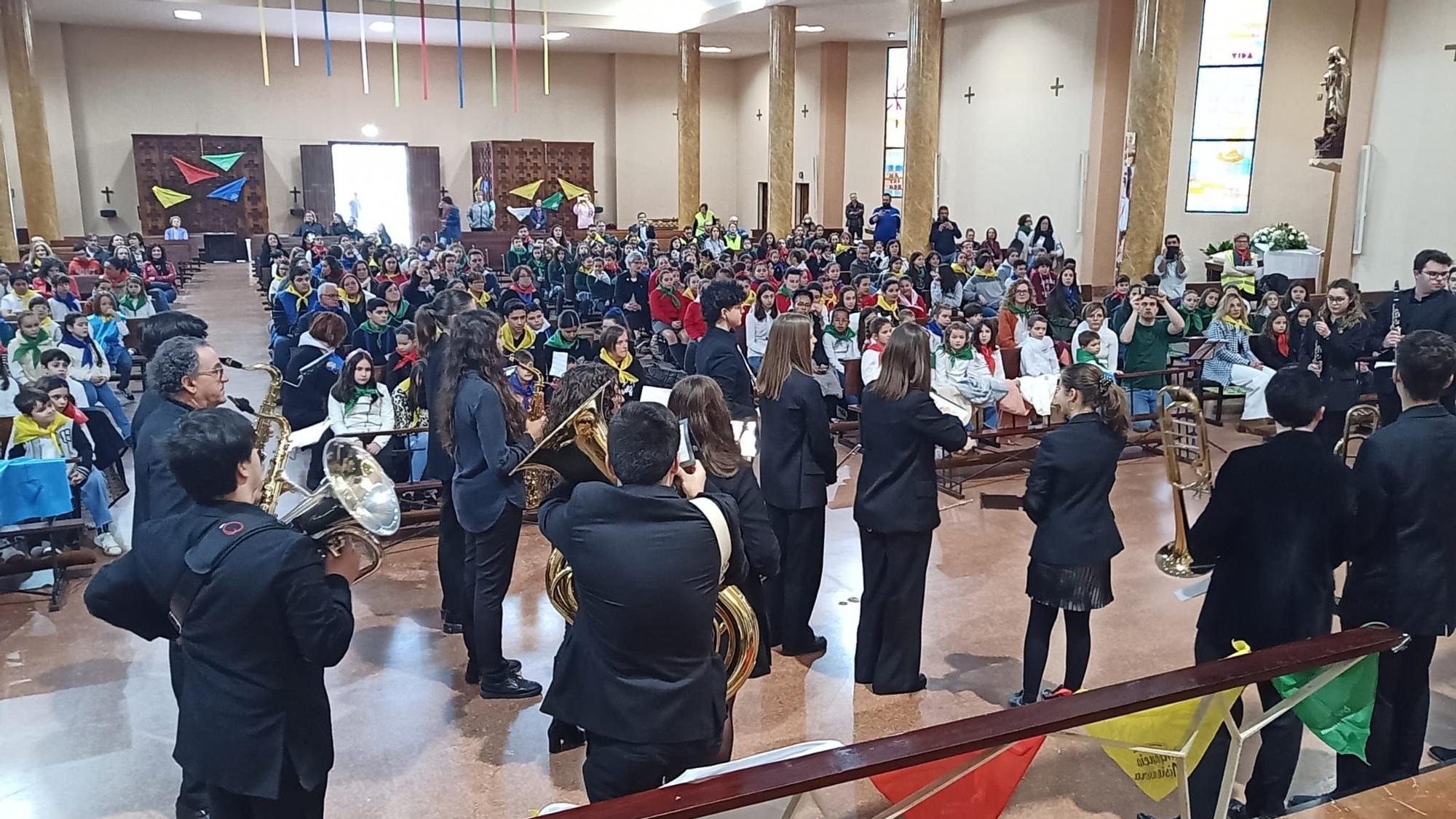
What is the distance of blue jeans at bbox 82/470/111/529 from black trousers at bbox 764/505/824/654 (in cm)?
401

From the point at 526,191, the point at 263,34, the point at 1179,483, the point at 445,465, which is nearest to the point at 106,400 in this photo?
the point at 445,465

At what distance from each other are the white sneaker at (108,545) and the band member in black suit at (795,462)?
154 inches

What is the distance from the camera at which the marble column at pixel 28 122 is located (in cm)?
1745


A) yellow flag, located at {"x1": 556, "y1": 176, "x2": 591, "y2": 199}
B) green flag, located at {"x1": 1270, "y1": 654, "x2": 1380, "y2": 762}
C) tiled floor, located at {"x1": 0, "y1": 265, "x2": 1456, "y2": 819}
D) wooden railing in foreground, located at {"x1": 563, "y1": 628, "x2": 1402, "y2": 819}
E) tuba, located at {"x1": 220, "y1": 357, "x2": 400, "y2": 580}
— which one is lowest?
tiled floor, located at {"x1": 0, "y1": 265, "x2": 1456, "y2": 819}

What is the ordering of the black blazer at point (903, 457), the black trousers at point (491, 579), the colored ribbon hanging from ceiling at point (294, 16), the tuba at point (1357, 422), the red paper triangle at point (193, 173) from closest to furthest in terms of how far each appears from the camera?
the black blazer at point (903, 457) < the black trousers at point (491, 579) < the tuba at point (1357, 422) < the colored ribbon hanging from ceiling at point (294, 16) < the red paper triangle at point (193, 173)

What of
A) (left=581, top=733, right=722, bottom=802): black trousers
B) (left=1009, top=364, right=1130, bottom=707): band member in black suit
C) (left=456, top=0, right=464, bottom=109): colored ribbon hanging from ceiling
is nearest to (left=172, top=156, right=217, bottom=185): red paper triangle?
(left=456, top=0, right=464, bottom=109): colored ribbon hanging from ceiling

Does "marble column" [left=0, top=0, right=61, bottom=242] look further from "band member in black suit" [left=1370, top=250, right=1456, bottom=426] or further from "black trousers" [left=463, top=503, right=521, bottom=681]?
"band member in black suit" [left=1370, top=250, right=1456, bottom=426]

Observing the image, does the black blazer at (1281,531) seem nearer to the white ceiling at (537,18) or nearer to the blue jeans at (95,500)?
the blue jeans at (95,500)

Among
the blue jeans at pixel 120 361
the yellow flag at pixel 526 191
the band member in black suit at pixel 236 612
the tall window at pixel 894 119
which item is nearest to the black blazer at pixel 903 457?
the band member in black suit at pixel 236 612

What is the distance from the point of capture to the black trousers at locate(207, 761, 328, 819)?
2.47 metres

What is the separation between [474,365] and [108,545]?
11.2 feet

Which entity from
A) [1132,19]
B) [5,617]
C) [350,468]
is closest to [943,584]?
[350,468]

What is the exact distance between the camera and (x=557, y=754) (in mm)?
3951

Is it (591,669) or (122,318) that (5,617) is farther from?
(122,318)
